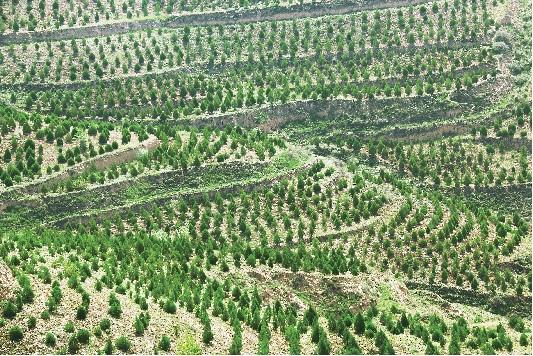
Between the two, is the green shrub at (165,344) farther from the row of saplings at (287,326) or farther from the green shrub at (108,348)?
the green shrub at (108,348)

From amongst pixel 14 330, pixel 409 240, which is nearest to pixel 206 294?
pixel 14 330

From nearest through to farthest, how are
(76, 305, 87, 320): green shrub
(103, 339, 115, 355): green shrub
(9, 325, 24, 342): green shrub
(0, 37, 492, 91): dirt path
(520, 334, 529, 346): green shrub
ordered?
(9, 325, 24, 342): green shrub
(103, 339, 115, 355): green shrub
(76, 305, 87, 320): green shrub
(520, 334, 529, 346): green shrub
(0, 37, 492, 91): dirt path

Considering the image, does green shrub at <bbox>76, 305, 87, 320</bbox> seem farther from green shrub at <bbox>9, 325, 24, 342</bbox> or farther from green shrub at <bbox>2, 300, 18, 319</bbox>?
green shrub at <bbox>9, 325, 24, 342</bbox>

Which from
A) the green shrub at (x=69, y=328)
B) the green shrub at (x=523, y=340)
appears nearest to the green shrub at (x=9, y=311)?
the green shrub at (x=69, y=328)

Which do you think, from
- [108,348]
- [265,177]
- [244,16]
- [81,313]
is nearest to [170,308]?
[81,313]

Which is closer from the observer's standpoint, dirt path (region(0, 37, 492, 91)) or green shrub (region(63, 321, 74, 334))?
green shrub (region(63, 321, 74, 334))

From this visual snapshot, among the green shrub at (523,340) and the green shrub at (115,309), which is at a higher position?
the green shrub at (115,309)

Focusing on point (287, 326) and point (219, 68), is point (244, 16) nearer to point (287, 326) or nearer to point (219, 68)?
point (219, 68)

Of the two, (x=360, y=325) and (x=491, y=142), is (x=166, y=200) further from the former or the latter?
(x=491, y=142)

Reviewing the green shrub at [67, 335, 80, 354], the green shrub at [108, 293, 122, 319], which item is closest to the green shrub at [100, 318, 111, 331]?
the green shrub at [108, 293, 122, 319]
